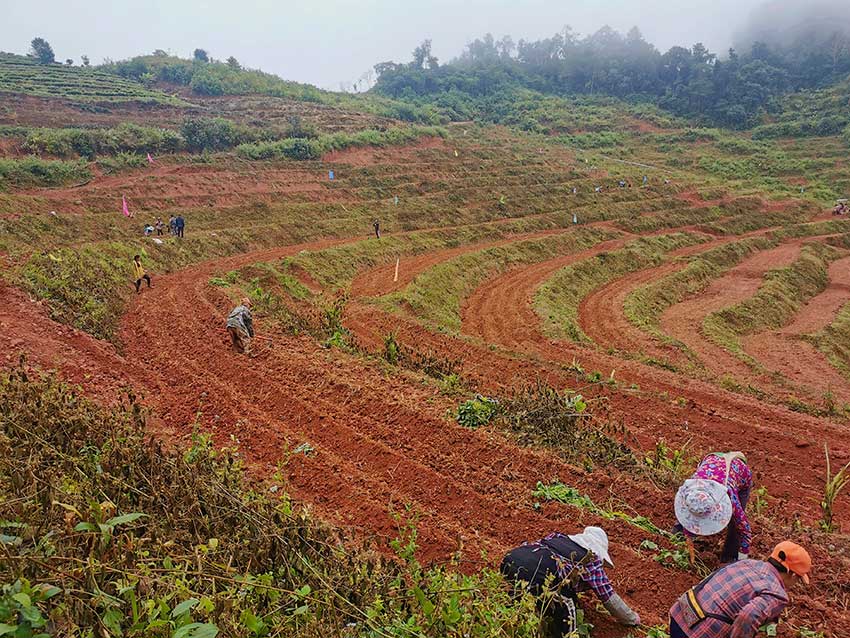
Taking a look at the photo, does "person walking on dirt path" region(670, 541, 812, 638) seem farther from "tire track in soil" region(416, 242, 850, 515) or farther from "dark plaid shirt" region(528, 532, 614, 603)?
"tire track in soil" region(416, 242, 850, 515)

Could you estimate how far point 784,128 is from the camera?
67812mm

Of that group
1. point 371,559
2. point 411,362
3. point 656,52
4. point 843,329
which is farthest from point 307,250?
point 656,52

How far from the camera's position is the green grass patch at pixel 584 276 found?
62.0ft

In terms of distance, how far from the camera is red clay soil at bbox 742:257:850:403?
16.8 meters

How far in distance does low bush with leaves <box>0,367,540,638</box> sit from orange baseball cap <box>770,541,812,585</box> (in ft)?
5.59

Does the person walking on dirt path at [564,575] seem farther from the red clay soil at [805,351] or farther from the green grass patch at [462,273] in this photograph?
the red clay soil at [805,351]


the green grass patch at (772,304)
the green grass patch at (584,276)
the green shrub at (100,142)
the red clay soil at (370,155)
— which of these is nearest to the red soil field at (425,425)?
the green grass patch at (584,276)

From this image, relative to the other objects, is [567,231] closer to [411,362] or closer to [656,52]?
[411,362]

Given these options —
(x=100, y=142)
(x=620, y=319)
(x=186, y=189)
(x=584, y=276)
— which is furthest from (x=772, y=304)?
(x=100, y=142)

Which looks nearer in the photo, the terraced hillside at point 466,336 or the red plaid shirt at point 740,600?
the red plaid shirt at point 740,600

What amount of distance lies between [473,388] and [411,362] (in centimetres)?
136

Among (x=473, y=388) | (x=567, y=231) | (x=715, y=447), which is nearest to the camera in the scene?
(x=715, y=447)

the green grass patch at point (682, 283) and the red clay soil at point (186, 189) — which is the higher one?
the red clay soil at point (186, 189)

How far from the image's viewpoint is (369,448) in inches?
280
